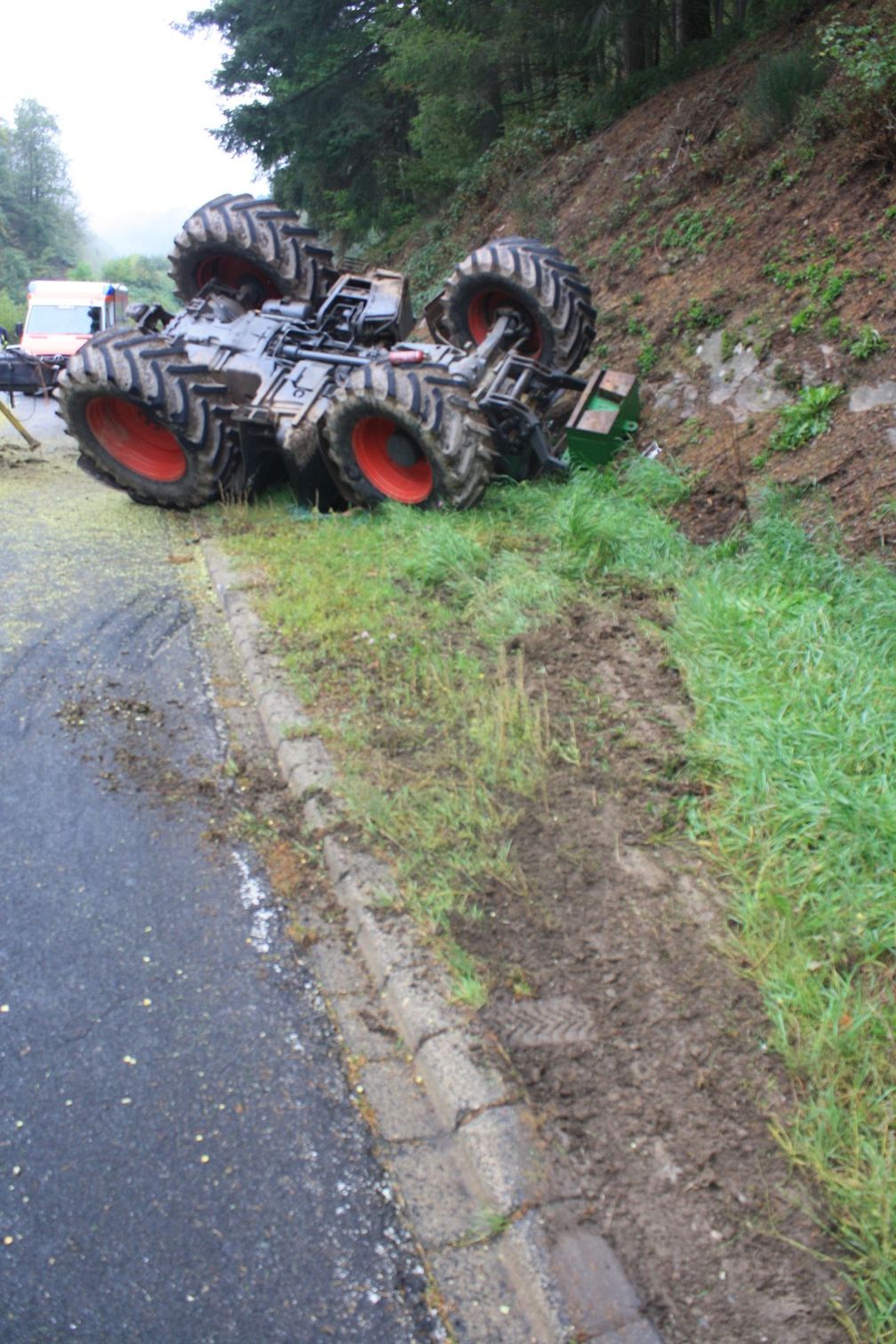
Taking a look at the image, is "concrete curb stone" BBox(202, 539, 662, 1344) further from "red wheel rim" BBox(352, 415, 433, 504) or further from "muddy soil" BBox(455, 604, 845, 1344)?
"red wheel rim" BBox(352, 415, 433, 504)

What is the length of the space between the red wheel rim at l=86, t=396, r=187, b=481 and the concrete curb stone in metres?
5.74

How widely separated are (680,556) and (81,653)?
11.6 ft

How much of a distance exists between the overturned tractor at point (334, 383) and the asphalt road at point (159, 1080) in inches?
125

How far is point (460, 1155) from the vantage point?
2.70 meters

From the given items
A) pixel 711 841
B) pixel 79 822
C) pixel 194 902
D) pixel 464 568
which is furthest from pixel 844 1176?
pixel 464 568

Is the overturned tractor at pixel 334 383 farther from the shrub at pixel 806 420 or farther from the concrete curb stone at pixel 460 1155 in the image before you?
the concrete curb stone at pixel 460 1155

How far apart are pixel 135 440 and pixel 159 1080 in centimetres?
690

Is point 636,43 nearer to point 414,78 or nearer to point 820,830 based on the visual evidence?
point 414,78

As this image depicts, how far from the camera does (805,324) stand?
24.4ft

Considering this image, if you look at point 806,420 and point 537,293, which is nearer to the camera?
point 806,420

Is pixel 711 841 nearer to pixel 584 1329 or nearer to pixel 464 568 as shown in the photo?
pixel 584 1329

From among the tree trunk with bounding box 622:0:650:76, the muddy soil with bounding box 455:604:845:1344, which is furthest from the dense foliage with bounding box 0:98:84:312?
the muddy soil with bounding box 455:604:845:1344

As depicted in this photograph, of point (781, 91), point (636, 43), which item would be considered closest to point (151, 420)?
point (781, 91)

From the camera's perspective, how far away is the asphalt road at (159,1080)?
7.74 ft
